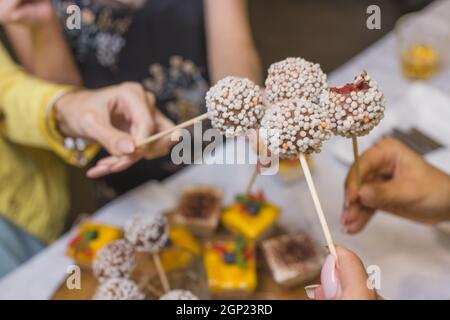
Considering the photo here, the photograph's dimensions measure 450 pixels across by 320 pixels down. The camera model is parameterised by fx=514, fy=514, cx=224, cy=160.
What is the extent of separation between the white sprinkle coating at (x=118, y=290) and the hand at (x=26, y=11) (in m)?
0.47

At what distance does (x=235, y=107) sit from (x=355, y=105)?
0.38 ft

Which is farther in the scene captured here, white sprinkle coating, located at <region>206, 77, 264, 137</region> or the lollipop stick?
the lollipop stick

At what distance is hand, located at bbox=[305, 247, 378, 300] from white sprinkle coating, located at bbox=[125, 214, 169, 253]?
1.05ft

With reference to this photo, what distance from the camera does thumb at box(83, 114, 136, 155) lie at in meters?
0.69

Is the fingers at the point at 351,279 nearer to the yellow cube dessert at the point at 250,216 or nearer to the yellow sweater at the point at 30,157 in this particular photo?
the yellow cube dessert at the point at 250,216

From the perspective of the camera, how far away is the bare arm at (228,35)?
0.83m

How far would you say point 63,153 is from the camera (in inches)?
36.1

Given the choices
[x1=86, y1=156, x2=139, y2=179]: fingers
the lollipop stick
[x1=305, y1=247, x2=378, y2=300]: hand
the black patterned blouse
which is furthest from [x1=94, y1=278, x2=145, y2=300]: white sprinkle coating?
the black patterned blouse

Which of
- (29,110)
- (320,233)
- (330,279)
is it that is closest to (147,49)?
(29,110)

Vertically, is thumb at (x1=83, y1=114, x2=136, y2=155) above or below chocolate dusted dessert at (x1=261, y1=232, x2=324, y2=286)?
above

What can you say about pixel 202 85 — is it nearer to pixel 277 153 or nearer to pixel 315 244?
pixel 315 244

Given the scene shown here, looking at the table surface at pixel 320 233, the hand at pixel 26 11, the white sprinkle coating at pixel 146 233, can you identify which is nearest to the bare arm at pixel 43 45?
the hand at pixel 26 11

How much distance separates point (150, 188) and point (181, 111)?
0.53 feet

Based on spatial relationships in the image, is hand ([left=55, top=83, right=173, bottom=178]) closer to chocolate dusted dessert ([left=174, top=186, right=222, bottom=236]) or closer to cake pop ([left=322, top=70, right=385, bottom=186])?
chocolate dusted dessert ([left=174, top=186, right=222, bottom=236])
